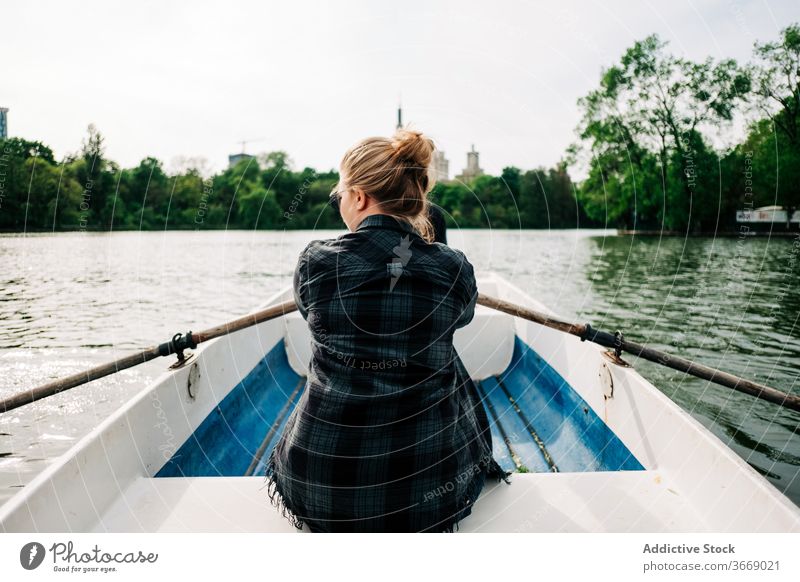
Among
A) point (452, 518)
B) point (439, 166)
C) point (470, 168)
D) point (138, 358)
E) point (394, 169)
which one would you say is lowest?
point (452, 518)

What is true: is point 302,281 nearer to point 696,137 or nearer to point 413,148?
point 413,148

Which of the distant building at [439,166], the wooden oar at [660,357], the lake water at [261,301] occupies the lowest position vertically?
the lake water at [261,301]

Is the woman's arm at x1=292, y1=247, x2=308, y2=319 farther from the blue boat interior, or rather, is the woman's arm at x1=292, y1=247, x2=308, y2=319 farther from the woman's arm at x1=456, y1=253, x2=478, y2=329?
the blue boat interior

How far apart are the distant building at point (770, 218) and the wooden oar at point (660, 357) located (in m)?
13.8

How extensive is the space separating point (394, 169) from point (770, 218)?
21.9m

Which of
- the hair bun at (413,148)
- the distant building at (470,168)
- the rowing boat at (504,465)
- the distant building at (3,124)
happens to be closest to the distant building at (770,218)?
the distant building at (470,168)

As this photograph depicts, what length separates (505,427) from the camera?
3773mm

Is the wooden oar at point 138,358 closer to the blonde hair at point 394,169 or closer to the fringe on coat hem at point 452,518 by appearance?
the fringe on coat hem at point 452,518

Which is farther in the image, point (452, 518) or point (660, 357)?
point (660, 357)

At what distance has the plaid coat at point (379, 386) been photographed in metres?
1.45

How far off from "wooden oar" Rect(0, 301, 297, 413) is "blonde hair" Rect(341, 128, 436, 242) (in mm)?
1569

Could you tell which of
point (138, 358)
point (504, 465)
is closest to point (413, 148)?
point (138, 358)

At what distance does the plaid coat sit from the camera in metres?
1.45

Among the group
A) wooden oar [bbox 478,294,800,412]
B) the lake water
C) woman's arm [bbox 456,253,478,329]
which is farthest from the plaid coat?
the lake water
